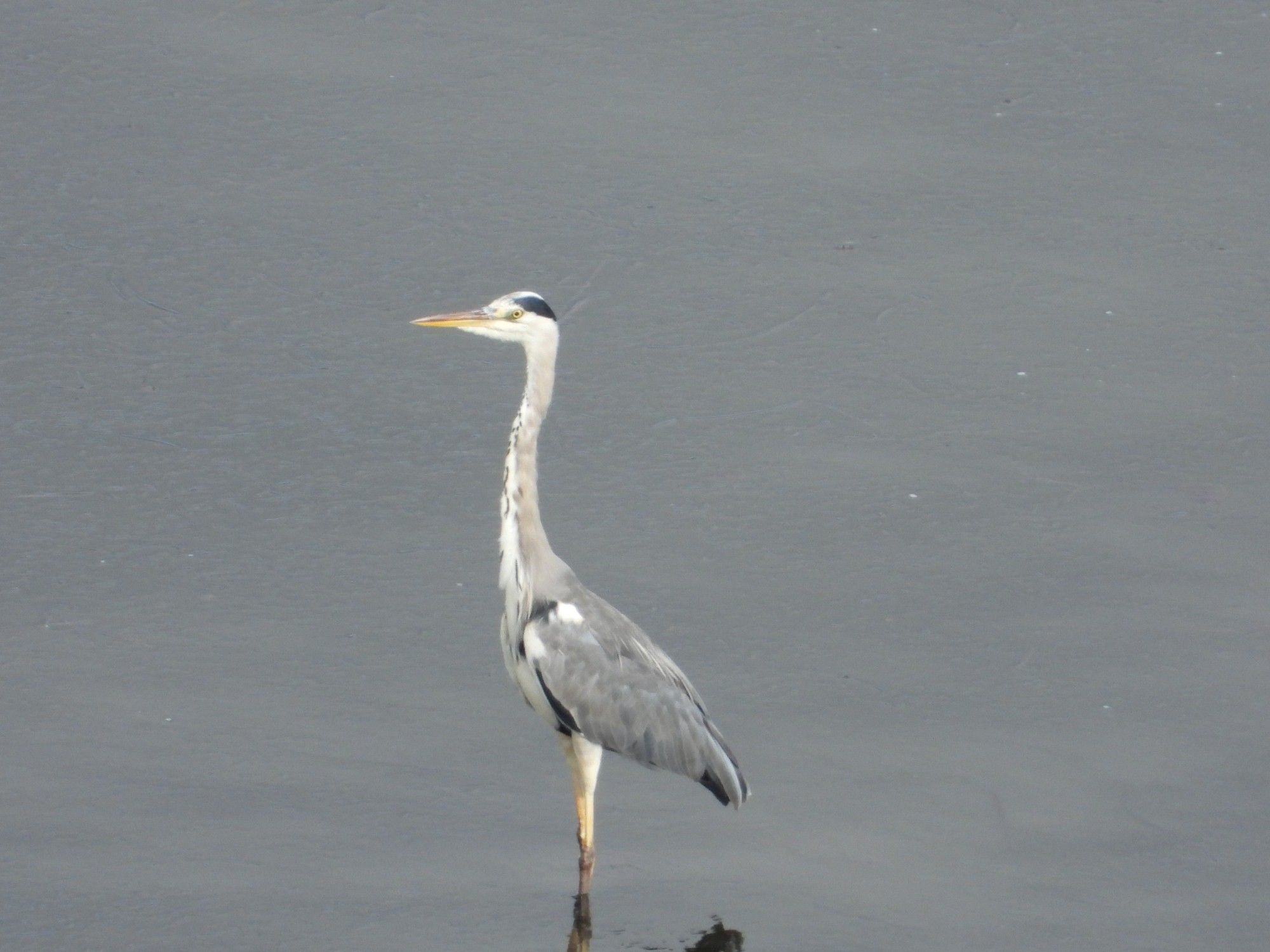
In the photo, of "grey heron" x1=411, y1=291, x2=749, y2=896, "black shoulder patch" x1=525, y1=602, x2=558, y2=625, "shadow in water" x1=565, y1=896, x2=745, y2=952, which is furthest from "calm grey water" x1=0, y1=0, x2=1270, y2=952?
"black shoulder patch" x1=525, y1=602, x2=558, y2=625

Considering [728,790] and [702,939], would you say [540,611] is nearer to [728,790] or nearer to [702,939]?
[728,790]

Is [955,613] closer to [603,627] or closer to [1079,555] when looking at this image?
[1079,555]

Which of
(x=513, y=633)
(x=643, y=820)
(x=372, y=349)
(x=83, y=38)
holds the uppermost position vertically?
(x=83, y=38)

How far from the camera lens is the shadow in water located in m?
5.29

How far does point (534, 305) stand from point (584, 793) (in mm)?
1490

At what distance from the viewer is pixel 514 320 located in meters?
6.08

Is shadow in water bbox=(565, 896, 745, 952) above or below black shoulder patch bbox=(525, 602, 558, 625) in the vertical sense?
below

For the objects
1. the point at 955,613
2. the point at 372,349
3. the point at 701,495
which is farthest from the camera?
the point at 372,349

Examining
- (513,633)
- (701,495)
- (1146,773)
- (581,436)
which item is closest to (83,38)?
(581,436)

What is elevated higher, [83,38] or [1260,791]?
[83,38]

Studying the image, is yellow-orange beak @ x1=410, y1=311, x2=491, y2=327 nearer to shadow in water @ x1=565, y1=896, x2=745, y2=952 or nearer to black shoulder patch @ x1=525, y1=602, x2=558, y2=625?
black shoulder patch @ x1=525, y1=602, x2=558, y2=625

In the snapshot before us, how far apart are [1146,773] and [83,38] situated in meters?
6.08

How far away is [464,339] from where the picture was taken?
27.0 ft

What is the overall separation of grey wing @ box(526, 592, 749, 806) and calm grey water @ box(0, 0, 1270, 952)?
8.9 inches
